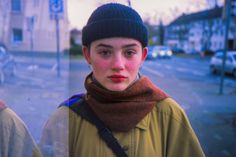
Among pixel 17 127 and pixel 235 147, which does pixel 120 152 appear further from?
pixel 235 147

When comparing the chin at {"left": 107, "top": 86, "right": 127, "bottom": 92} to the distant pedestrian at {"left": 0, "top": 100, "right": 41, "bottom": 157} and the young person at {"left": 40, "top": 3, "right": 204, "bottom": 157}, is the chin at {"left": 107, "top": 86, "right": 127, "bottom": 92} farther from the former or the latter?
the distant pedestrian at {"left": 0, "top": 100, "right": 41, "bottom": 157}

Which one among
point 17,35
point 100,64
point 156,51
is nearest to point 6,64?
point 17,35

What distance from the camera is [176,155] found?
132cm

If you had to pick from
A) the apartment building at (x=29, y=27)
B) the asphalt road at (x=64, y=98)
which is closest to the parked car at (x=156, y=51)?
the asphalt road at (x=64, y=98)

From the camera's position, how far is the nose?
48.2 inches

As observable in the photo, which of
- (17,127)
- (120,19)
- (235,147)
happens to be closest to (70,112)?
(17,127)

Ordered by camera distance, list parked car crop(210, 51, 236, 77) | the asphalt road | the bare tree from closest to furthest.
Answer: the bare tree → the asphalt road → parked car crop(210, 51, 236, 77)

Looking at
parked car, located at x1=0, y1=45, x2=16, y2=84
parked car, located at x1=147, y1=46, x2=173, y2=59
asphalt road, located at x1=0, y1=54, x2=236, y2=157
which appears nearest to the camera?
parked car, located at x1=0, y1=45, x2=16, y2=84

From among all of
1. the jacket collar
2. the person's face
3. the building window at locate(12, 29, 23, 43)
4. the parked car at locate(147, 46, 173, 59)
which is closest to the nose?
the person's face

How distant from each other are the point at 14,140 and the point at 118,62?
47 centimetres

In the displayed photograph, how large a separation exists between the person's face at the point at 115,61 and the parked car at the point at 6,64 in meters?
0.34

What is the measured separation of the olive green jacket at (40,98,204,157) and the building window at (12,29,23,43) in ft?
1.01

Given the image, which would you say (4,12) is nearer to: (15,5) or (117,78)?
(15,5)

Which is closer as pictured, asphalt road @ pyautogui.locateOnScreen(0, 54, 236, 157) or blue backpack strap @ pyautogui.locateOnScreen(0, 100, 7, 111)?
blue backpack strap @ pyautogui.locateOnScreen(0, 100, 7, 111)
